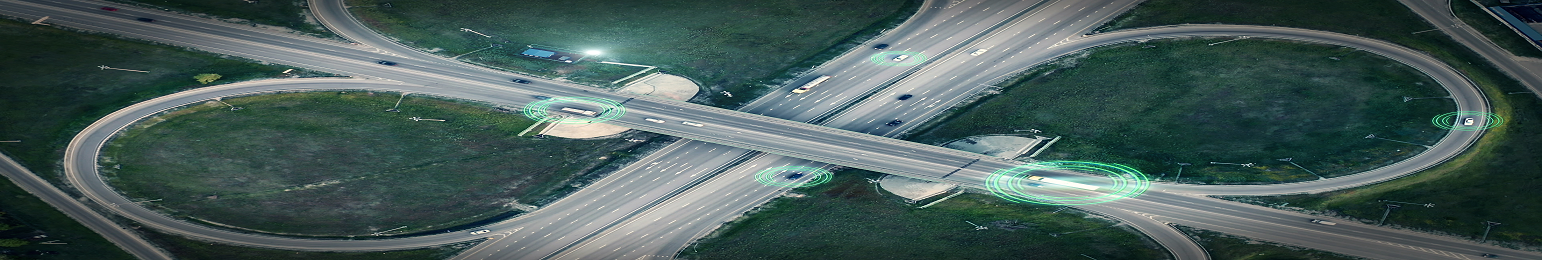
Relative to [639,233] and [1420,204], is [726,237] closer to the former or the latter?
[639,233]

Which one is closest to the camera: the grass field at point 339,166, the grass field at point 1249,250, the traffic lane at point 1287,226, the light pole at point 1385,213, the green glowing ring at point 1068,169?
the grass field at point 1249,250

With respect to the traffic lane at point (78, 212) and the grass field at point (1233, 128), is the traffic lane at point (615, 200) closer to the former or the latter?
the grass field at point (1233, 128)

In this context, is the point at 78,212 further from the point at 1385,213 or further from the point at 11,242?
the point at 1385,213

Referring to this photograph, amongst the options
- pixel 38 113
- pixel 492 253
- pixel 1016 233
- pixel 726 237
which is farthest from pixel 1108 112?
pixel 38 113

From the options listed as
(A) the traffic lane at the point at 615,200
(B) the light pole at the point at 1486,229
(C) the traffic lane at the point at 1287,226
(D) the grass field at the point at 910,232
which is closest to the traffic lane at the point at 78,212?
(A) the traffic lane at the point at 615,200

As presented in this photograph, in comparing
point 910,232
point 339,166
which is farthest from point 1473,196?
point 339,166

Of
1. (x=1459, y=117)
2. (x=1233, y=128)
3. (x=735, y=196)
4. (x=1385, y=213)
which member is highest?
(x=1459, y=117)
